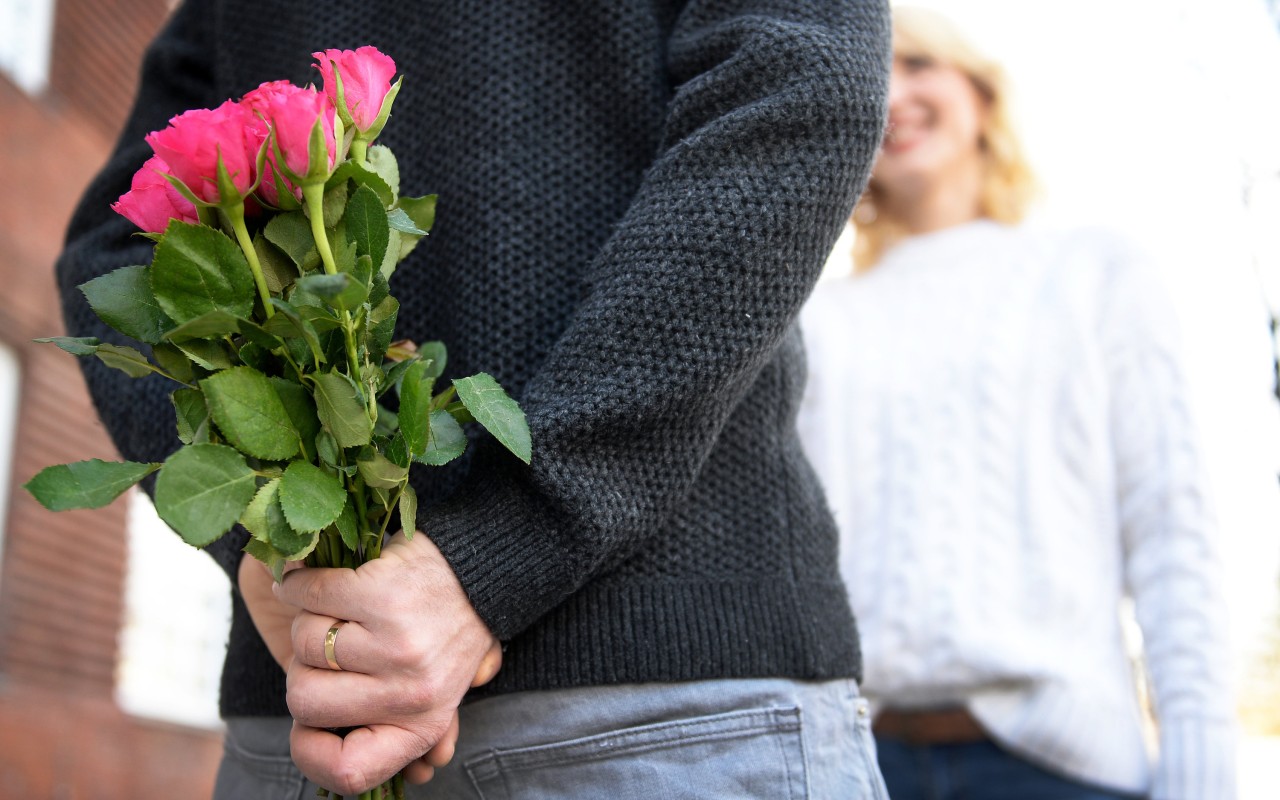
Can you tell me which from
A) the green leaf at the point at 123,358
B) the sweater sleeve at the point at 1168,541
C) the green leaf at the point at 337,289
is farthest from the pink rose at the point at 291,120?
the sweater sleeve at the point at 1168,541

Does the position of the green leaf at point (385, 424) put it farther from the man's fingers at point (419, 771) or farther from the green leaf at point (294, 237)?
the man's fingers at point (419, 771)

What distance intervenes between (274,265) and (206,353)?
0.33ft

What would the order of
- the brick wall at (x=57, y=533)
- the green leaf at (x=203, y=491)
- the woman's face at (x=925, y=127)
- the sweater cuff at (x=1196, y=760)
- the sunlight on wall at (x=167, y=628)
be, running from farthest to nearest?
the sunlight on wall at (x=167, y=628), the brick wall at (x=57, y=533), the woman's face at (x=925, y=127), the sweater cuff at (x=1196, y=760), the green leaf at (x=203, y=491)

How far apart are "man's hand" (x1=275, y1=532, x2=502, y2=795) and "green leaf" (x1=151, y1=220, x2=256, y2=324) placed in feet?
0.85

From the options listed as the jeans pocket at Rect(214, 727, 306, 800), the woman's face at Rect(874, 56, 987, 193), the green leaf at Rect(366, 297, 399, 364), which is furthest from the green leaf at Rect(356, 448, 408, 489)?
the woman's face at Rect(874, 56, 987, 193)

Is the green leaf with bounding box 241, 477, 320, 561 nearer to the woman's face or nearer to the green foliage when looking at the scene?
the green foliage

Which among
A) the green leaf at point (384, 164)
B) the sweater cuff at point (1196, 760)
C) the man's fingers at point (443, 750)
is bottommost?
the sweater cuff at point (1196, 760)

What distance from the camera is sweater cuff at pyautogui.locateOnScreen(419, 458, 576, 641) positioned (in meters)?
1.20

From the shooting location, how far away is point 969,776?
2.57 m

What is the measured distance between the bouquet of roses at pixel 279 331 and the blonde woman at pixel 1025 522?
1.46m

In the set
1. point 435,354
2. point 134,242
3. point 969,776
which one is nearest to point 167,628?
point 969,776

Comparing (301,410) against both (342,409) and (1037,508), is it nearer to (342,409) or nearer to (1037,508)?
(342,409)

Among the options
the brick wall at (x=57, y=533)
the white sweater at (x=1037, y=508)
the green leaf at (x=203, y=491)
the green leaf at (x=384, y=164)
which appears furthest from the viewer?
the brick wall at (x=57, y=533)

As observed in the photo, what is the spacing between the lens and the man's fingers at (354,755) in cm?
112
